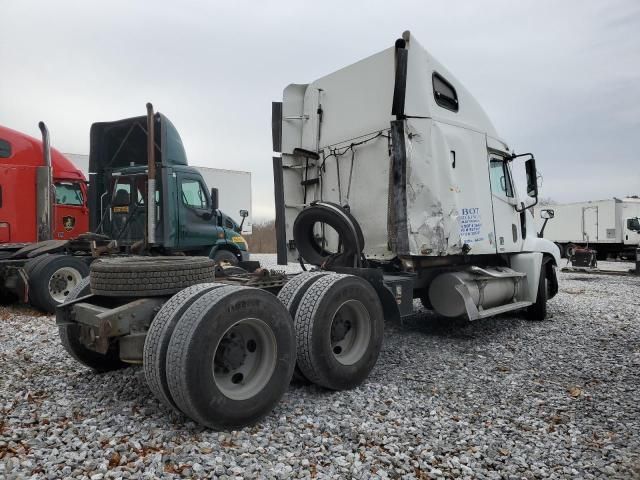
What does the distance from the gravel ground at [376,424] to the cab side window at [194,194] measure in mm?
4215

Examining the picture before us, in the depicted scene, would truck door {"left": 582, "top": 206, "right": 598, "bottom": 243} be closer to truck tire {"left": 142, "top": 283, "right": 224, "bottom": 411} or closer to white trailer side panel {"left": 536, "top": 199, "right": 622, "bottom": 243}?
white trailer side panel {"left": 536, "top": 199, "right": 622, "bottom": 243}

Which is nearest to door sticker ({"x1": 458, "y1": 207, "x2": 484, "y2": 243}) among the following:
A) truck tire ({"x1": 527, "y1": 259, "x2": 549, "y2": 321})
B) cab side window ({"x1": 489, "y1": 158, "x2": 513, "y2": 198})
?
cab side window ({"x1": 489, "y1": 158, "x2": 513, "y2": 198})

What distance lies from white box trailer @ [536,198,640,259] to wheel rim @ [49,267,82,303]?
2434cm

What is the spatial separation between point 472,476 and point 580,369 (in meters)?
2.93

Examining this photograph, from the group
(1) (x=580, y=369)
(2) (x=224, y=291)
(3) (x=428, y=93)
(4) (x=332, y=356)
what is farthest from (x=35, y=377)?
(1) (x=580, y=369)

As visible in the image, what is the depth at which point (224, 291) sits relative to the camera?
10.5 ft

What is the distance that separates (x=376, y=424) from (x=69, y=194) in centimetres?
964

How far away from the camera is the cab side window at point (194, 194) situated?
29.7 feet

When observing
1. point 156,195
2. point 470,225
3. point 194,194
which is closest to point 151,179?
point 156,195

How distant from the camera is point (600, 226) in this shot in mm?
24781

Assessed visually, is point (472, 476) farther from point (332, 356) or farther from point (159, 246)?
point (159, 246)

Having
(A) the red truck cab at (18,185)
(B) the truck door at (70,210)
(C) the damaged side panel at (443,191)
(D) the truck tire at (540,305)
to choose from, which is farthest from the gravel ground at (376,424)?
(B) the truck door at (70,210)

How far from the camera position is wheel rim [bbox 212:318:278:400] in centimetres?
328

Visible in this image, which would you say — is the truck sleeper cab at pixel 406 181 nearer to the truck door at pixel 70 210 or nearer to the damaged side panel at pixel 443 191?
the damaged side panel at pixel 443 191
